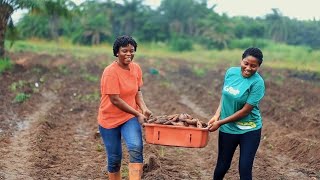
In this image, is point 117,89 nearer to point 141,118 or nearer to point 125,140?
point 141,118

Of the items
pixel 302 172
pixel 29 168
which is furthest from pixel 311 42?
pixel 29 168

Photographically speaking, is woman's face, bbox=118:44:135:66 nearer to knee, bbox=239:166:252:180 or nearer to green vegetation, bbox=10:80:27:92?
knee, bbox=239:166:252:180

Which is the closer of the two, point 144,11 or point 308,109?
point 308,109

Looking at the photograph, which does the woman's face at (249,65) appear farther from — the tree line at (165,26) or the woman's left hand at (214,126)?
the tree line at (165,26)

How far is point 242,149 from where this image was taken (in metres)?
4.59

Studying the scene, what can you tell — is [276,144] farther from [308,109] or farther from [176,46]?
[176,46]

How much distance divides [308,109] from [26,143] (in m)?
7.52

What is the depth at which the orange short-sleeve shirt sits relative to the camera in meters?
4.56

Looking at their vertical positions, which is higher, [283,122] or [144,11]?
[144,11]

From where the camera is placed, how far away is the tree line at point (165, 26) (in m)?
45.9

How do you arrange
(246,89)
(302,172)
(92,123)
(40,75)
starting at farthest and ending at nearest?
1. (40,75)
2. (92,123)
3. (302,172)
4. (246,89)

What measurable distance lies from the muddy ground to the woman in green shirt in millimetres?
1593

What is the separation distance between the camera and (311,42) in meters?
24.8

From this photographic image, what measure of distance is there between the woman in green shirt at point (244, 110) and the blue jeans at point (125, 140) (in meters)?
0.72
